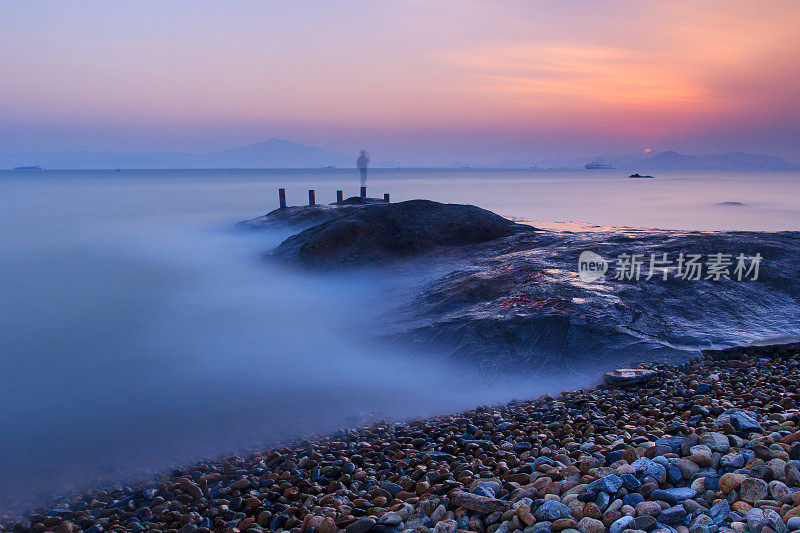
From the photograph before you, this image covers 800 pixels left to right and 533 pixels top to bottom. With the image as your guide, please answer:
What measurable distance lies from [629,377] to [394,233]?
12995mm

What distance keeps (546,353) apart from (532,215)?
1545 inches

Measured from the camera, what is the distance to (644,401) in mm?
7344

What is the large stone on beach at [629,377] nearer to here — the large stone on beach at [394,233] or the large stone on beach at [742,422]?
the large stone on beach at [742,422]

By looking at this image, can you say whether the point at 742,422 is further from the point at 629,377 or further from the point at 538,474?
the point at 629,377

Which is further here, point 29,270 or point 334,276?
point 29,270

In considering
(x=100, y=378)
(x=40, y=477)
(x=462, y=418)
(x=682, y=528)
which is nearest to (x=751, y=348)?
(x=462, y=418)

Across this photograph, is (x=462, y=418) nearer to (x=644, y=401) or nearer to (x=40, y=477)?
(x=644, y=401)

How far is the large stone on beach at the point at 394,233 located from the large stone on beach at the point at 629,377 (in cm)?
1103

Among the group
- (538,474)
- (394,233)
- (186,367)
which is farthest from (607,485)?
(394,233)

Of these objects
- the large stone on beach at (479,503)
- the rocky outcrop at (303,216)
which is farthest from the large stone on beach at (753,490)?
the rocky outcrop at (303,216)

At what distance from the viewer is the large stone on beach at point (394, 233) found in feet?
63.9

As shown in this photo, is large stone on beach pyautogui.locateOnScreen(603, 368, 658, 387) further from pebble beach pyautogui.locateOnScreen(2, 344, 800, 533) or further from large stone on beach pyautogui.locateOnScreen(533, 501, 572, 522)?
large stone on beach pyautogui.locateOnScreen(533, 501, 572, 522)

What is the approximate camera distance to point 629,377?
8.37m

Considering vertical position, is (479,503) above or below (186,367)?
above
